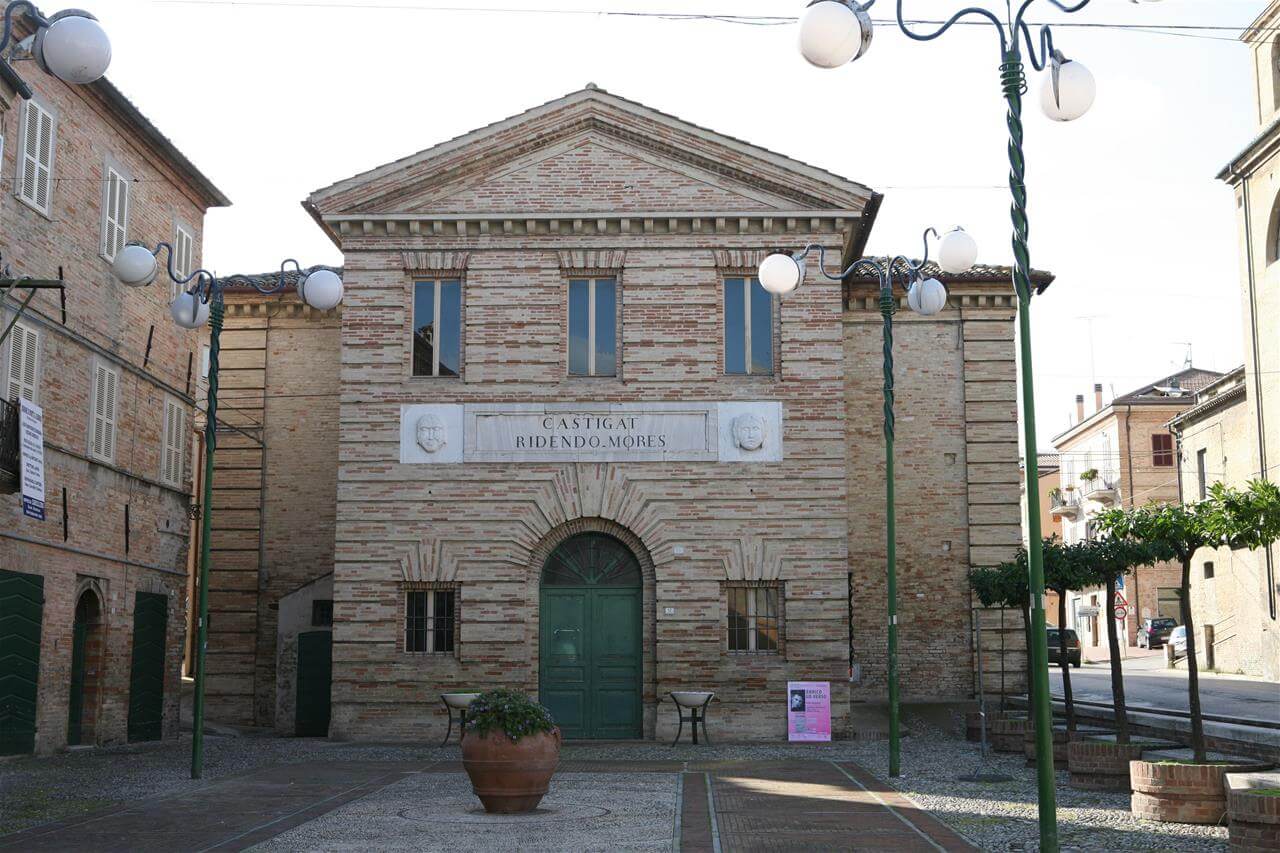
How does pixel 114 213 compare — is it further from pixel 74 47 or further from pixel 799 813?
pixel 799 813

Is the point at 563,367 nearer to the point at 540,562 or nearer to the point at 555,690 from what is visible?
the point at 540,562

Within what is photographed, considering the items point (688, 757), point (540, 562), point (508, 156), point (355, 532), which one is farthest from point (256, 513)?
point (688, 757)

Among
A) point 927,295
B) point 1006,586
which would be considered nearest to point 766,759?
point 1006,586

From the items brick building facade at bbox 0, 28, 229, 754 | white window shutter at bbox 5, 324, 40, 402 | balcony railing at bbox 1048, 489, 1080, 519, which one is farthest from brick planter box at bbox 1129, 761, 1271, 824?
balcony railing at bbox 1048, 489, 1080, 519

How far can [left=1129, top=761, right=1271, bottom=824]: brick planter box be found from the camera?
11.8 meters

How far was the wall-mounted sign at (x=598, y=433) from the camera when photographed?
22594mm

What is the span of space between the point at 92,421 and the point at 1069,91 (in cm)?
1648

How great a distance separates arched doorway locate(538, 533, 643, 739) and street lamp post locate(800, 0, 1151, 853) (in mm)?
12430

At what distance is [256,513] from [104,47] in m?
18.2

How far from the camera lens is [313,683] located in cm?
2483

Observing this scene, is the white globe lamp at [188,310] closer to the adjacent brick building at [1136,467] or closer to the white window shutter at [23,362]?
the white window shutter at [23,362]

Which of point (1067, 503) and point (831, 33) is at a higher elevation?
point (1067, 503)

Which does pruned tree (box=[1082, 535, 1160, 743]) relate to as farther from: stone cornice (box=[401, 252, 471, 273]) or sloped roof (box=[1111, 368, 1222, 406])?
sloped roof (box=[1111, 368, 1222, 406])

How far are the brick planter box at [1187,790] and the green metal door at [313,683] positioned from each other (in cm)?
1601
